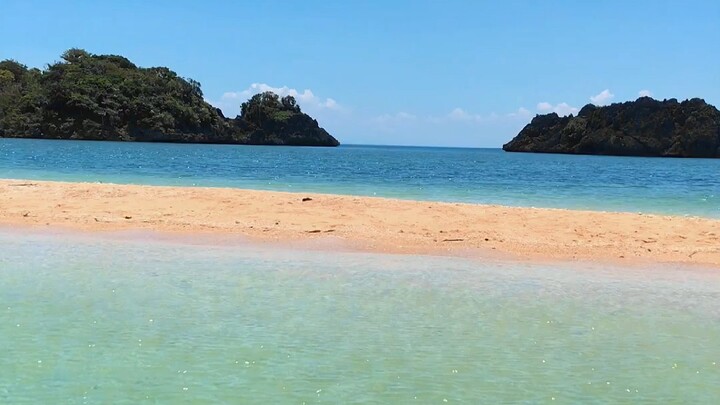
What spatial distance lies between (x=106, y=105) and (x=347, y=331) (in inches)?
4953

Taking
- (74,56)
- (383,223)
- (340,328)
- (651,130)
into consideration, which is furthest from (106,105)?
(340,328)

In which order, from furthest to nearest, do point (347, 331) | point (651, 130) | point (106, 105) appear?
point (651, 130), point (106, 105), point (347, 331)

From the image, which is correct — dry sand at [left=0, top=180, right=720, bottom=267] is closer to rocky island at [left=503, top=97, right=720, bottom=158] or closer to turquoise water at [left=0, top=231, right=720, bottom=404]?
turquoise water at [left=0, top=231, right=720, bottom=404]

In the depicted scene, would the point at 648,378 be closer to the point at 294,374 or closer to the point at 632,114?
the point at 294,374

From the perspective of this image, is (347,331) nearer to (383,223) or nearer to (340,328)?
(340,328)

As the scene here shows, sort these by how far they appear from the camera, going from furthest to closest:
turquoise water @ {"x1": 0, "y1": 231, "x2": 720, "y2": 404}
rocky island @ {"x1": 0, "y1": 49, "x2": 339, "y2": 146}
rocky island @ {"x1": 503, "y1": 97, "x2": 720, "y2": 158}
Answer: rocky island @ {"x1": 503, "y1": 97, "x2": 720, "y2": 158} < rocky island @ {"x1": 0, "y1": 49, "x2": 339, "y2": 146} < turquoise water @ {"x1": 0, "y1": 231, "x2": 720, "y2": 404}

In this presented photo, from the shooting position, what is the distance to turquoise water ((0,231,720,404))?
5223 millimetres

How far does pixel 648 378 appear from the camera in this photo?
5.65 m

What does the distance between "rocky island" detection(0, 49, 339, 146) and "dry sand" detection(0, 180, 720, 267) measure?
10739 centimetres

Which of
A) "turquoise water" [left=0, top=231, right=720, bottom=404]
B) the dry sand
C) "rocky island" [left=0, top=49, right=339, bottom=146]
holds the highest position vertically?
"rocky island" [left=0, top=49, right=339, bottom=146]

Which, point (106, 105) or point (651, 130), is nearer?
point (106, 105)

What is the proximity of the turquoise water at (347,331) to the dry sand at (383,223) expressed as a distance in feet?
5.68

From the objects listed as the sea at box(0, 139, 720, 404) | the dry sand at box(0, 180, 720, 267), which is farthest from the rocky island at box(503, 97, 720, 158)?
the sea at box(0, 139, 720, 404)

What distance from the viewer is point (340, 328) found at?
6.84 meters
